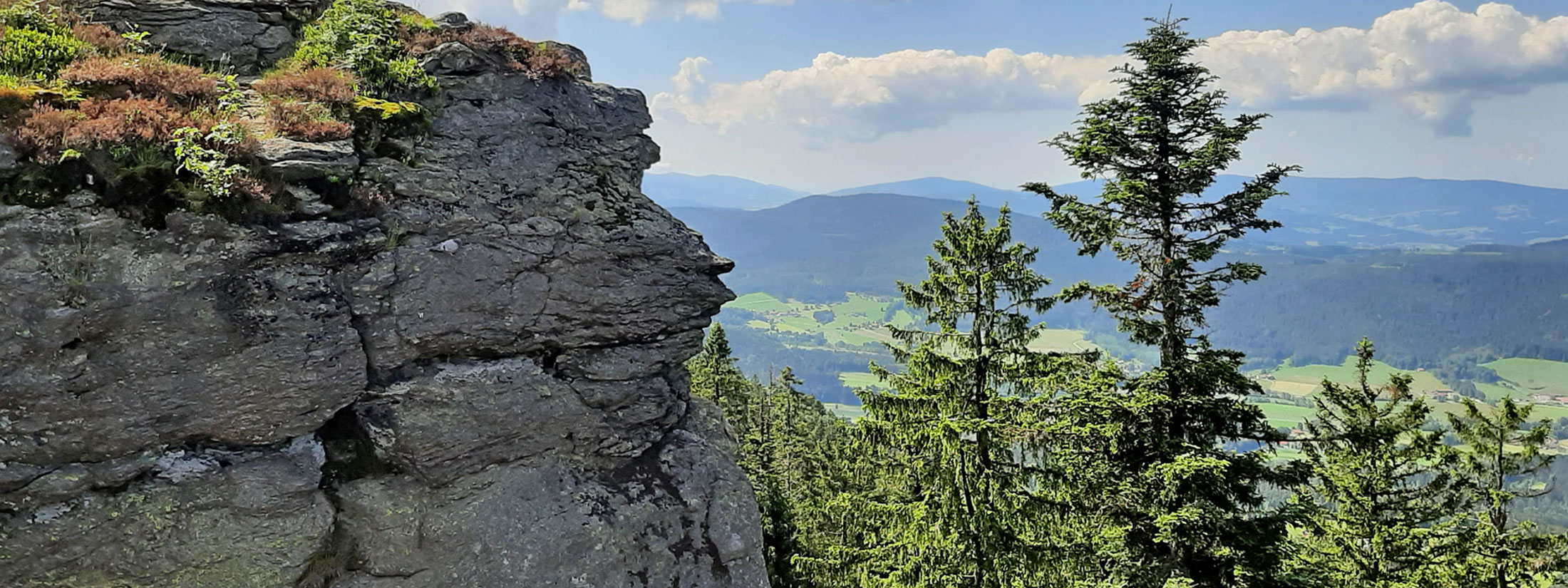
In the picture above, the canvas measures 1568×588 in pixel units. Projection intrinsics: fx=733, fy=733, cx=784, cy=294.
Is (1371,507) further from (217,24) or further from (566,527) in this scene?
(217,24)

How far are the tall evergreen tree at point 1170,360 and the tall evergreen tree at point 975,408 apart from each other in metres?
1.01

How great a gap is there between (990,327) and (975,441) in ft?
6.99

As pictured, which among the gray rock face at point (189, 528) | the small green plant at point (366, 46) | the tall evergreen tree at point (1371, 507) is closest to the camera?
the gray rock face at point (189, 528)

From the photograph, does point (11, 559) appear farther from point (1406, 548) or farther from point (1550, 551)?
point (1550, 551)

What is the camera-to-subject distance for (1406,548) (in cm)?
1616

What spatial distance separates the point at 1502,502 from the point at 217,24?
93.5 feet

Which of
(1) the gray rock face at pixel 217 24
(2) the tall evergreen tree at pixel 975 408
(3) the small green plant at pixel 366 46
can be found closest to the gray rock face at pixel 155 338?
(3) the small green plant at pixel 366 46

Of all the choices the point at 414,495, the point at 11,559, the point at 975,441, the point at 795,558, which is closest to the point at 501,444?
the point at 414,495

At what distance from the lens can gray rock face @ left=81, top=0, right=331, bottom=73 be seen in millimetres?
12156

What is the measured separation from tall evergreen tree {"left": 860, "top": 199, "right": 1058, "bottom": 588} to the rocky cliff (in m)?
3.54

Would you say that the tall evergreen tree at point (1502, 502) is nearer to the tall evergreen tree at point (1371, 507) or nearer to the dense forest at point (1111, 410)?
the tall evergreen tree at point (1371, 507)

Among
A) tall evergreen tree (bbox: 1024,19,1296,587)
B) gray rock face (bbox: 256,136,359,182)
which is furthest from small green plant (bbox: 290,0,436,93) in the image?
tall evergreen tree (bbox: 1024,19,1296,587)

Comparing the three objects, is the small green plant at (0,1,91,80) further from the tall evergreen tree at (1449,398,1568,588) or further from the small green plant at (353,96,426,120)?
the tall evergreen tree at (1449,398,1568,588)

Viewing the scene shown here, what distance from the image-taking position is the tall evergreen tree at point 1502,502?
16922 mm
